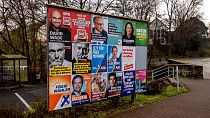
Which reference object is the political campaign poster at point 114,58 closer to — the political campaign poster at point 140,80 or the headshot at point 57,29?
the political campaign poster at point 140,80

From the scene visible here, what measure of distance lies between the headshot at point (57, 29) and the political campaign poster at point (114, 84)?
2.32m

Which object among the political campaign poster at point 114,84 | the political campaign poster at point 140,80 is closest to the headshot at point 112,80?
the political campaign poster at point 114,84

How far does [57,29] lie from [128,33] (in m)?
3.32

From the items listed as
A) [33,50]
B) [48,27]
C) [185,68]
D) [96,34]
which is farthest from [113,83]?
[33,50]

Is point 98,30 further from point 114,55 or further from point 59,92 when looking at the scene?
point 59,92

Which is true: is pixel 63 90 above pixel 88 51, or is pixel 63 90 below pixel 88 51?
below

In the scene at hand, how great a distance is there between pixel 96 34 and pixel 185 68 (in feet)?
51.7

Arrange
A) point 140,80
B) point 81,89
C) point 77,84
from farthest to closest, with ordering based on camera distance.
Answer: point 140,80 < point 81,89 < point 77,84

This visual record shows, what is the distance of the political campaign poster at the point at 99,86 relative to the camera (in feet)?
28.1

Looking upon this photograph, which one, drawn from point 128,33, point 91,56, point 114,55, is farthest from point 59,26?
point 128,33

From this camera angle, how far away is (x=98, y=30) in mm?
8594

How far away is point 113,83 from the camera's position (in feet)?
30.7

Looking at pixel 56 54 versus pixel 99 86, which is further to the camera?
pixel 99 86

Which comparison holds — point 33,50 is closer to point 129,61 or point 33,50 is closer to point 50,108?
point 129,61
